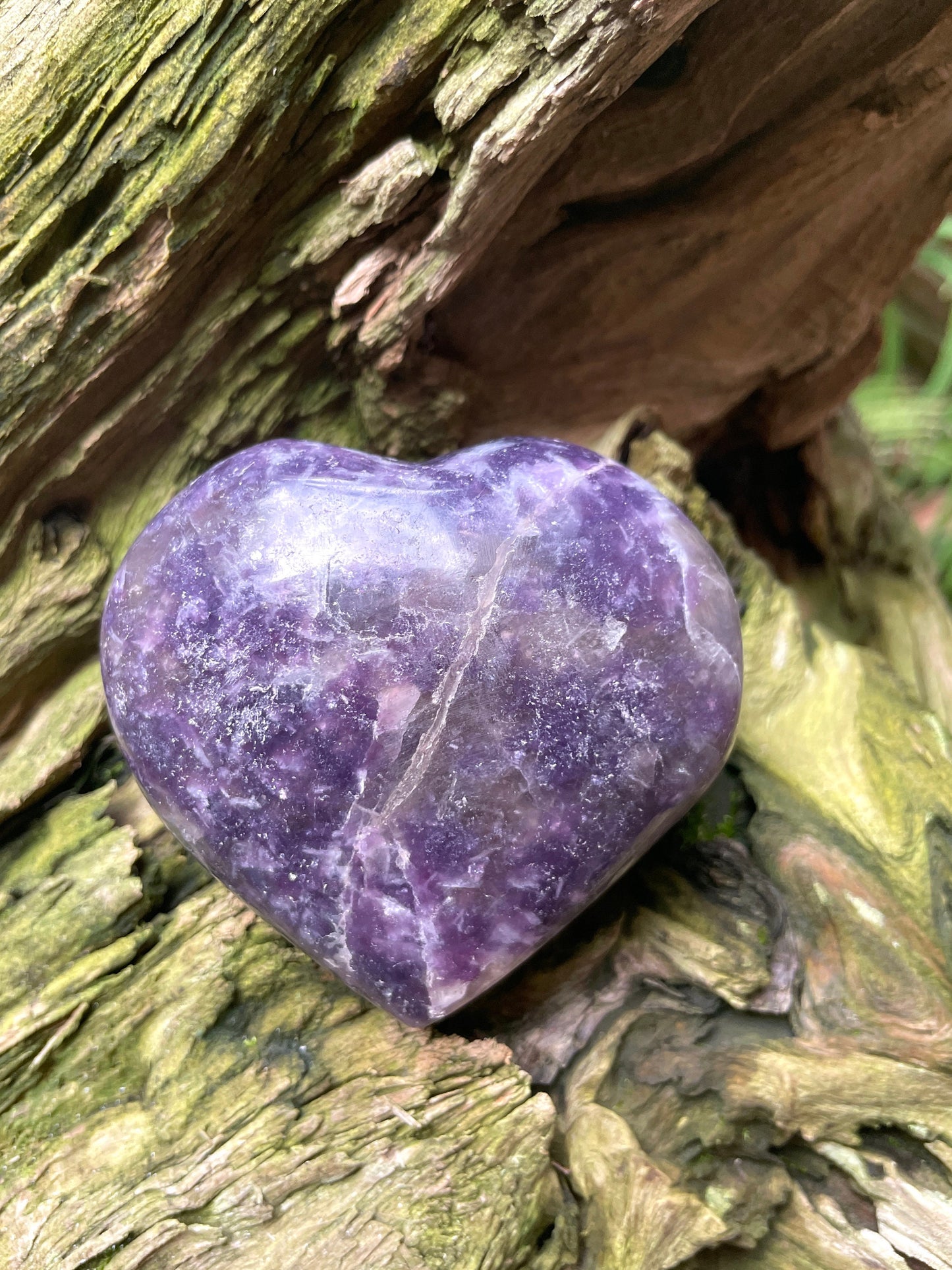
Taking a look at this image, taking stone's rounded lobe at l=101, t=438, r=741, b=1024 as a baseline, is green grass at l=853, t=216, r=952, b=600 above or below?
below

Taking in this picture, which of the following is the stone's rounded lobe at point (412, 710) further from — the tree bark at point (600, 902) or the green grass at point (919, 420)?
the green grass at point (919, 420)

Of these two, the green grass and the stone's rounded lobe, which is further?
the green grass

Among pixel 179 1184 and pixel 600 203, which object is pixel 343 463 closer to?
pixel 600 203

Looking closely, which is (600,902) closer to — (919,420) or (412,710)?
(412,710)

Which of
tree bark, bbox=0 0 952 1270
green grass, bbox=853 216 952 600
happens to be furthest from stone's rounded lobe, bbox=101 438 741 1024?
green grass, bbox=853 216 952 600

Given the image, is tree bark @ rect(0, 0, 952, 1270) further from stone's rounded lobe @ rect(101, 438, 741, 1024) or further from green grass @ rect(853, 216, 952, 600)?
green grass @ rect(853, 216, 952, 600)

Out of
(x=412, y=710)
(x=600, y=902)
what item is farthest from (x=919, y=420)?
(x=412, y=710)

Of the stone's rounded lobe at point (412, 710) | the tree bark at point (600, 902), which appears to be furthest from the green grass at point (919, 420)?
the stone's rounded lobe at point (412, 710)

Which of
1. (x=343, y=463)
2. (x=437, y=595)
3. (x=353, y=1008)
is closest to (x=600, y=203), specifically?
(x=343, y=463)
